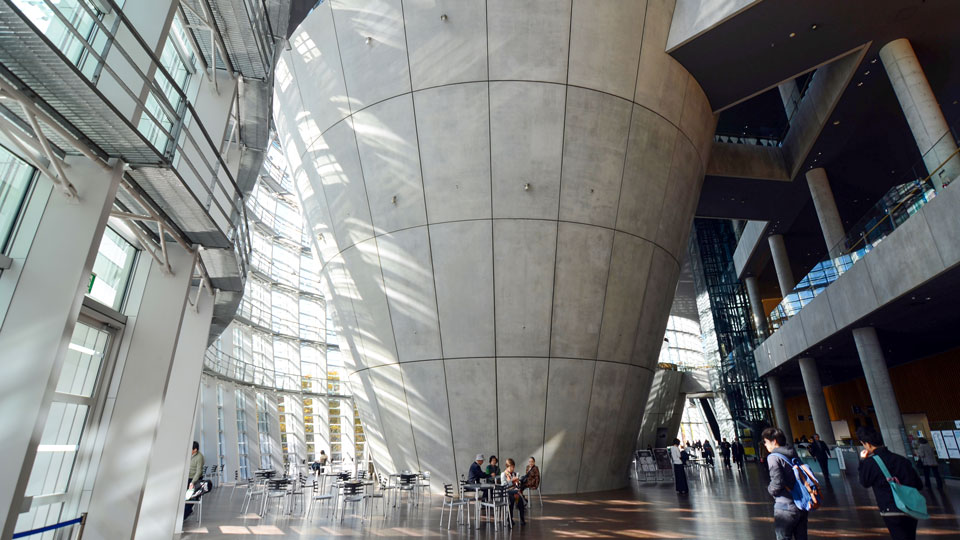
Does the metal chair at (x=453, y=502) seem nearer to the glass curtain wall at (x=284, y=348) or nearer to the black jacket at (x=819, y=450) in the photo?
the black jacket at (x=819, y=450)

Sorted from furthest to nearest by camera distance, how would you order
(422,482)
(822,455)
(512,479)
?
(822,455)
(422,482)
(512,479)

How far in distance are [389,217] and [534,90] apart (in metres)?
5.83

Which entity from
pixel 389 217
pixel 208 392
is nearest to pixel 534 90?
pixel 389 217

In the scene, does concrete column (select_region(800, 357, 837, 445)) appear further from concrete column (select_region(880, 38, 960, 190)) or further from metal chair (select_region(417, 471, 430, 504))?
metal chair (select_region(417, 471, 430, 504))

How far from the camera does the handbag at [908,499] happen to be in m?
6.32

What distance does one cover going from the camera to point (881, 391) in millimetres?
18547

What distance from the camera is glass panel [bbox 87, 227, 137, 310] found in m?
9.48

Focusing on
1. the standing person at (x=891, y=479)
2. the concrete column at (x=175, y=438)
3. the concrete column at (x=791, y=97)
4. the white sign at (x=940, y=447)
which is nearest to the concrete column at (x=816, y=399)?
the white sign at (x=940, y=447)

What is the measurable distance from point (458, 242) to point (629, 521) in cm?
870

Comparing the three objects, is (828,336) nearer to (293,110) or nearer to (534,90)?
(534,90)

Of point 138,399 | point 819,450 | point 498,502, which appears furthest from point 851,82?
point 138,399

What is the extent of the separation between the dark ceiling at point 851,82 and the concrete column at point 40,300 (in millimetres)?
16724

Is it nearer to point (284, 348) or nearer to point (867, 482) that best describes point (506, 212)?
point (867, 482)

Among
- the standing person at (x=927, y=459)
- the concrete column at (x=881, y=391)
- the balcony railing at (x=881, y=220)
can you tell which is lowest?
the standing person at (x=927, y=459)
